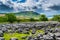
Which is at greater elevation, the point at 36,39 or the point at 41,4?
the point at 41,4

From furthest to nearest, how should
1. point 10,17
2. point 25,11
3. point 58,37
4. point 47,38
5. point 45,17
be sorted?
point 25,11 < point 45,17 < point 10,17 < point 58,37 < point 47,38

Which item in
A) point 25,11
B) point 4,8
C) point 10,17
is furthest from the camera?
point 25,11

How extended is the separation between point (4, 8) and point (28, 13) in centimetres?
1600

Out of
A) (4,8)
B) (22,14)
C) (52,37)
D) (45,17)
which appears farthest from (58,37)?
(22,14)

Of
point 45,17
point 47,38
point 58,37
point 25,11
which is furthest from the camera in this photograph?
point 25,11

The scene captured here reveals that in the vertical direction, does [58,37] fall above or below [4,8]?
below

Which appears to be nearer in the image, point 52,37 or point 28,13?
point 52,37

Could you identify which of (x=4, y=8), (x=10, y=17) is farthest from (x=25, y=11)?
(x=10, y=17)

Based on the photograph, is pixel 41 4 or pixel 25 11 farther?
pixel 25 11

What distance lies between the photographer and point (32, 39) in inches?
773

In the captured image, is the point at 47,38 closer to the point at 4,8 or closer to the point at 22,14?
the point at 4,8

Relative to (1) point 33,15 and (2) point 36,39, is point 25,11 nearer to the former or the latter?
(1) point 33,15

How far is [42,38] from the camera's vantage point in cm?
1923

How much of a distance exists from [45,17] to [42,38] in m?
98.3
